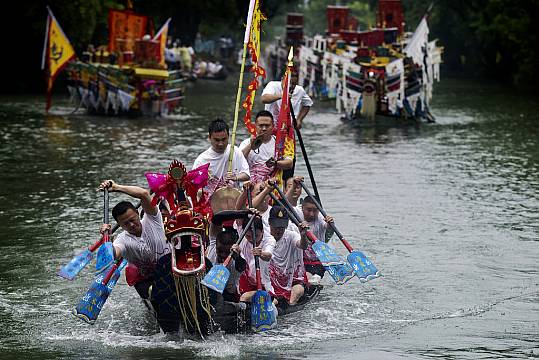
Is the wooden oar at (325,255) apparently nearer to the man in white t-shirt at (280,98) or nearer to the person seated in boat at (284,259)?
the person seated in boat at (284,259)

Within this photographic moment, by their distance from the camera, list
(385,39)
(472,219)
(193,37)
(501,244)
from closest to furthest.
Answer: (501,244), (472,219), (385,39), (193,37)

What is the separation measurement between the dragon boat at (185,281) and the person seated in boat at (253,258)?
0.30m

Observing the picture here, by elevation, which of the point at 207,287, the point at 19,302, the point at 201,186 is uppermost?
the point at 201,186

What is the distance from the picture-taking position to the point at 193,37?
5478 centimetres

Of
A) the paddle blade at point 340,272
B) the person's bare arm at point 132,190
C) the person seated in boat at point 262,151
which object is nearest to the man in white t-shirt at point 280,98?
the person seated in boat at point 262,151

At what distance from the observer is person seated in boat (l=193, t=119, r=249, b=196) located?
407 inches

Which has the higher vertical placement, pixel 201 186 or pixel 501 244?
pixel 201 186

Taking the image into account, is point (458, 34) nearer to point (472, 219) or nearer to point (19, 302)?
point (472, 219)

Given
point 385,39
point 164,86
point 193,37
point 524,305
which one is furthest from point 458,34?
point 524,305

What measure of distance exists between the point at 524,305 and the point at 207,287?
10.7 ft

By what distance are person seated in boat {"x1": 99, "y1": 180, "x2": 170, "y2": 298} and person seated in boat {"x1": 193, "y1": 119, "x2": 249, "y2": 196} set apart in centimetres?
140

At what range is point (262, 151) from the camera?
11328mm

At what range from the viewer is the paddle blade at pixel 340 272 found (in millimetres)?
9688

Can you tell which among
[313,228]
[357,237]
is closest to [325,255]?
[313,228]
